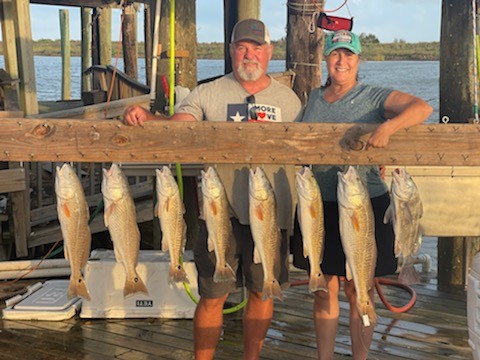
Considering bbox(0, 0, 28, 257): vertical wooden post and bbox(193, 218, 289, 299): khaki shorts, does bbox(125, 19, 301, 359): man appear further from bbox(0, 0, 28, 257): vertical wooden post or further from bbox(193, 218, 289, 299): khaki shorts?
bbox(0, 0, 28, 257): vertical wooden post

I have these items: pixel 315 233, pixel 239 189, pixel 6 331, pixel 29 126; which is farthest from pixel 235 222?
pixel 6 331

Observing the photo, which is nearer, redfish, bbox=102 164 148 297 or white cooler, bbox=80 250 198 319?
redfish, bbox=102 164 148 297

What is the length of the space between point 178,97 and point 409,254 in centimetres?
354

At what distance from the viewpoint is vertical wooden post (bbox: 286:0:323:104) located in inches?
336

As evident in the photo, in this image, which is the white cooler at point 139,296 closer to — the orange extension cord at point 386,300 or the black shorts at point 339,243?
the orange extension cord at point 386,300

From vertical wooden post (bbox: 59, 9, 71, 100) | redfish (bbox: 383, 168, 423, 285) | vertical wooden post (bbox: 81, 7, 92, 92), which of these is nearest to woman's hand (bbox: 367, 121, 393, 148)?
redfish (bbox: 383, 168, 423, 285)

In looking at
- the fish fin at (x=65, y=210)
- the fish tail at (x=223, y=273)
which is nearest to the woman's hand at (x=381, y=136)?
the fish tail at (x=223, y=273)

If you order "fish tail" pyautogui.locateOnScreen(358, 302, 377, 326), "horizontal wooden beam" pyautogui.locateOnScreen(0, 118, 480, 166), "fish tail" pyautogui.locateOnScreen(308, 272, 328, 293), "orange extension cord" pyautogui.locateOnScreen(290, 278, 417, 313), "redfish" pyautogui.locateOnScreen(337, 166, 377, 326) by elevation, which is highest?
"horizontal wooden beam" pyautogui.locateOnScreen(0, 118, 480, 166)

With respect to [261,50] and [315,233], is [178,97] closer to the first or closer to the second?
[261,50]

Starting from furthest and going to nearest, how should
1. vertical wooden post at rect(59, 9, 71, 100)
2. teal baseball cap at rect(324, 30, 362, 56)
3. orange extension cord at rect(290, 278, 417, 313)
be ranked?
vertical wooden post at rect(59, 9, 71, 100)
orange extension cord at rect(290, 278, 417, 313)
teal baseball cap at rect(324, 30, 362, 56)

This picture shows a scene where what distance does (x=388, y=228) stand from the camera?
416 centimetres

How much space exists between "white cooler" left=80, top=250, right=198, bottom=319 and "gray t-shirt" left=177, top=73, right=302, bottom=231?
1.86 meters

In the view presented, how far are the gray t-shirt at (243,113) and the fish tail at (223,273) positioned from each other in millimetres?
392

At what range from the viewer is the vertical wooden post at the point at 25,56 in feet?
28.9
